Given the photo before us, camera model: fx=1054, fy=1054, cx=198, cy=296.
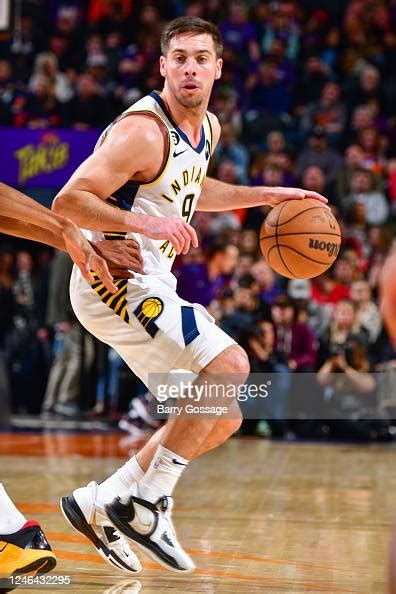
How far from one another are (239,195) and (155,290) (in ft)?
3.18

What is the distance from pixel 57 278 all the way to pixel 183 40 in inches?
270

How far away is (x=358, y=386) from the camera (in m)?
10.5

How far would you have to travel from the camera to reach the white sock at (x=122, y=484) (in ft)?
15.6

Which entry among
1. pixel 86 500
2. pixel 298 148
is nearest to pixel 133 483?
pixel 86 500

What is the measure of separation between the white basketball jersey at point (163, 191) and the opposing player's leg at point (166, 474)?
0.56 metres

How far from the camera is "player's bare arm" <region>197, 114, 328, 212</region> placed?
5359 millimetres

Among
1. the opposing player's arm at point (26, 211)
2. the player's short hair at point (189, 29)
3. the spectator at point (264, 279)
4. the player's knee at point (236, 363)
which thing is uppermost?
the player's short hair at point (189, 29)

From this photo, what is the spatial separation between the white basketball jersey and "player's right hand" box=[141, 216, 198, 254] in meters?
0.38

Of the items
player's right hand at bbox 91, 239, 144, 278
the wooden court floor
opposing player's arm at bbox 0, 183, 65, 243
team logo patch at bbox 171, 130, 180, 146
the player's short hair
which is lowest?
the wooden court floor

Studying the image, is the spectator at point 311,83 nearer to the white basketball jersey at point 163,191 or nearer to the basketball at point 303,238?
the basketball at point 303,238

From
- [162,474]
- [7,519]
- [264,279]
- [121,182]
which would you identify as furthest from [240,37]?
[7,519]

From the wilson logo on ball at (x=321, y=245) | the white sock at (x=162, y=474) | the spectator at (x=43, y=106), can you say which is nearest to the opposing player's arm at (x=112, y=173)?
the wilson logo on ball at (x=321, y=245)

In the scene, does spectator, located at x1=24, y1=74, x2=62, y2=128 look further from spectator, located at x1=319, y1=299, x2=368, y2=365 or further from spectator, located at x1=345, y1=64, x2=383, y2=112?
spectator, located at x1=319, y1=299, x2=368, y2=365

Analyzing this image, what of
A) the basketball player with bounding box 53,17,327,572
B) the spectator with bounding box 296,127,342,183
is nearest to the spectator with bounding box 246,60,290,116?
the spectator with bounding box 296,127,342,183
